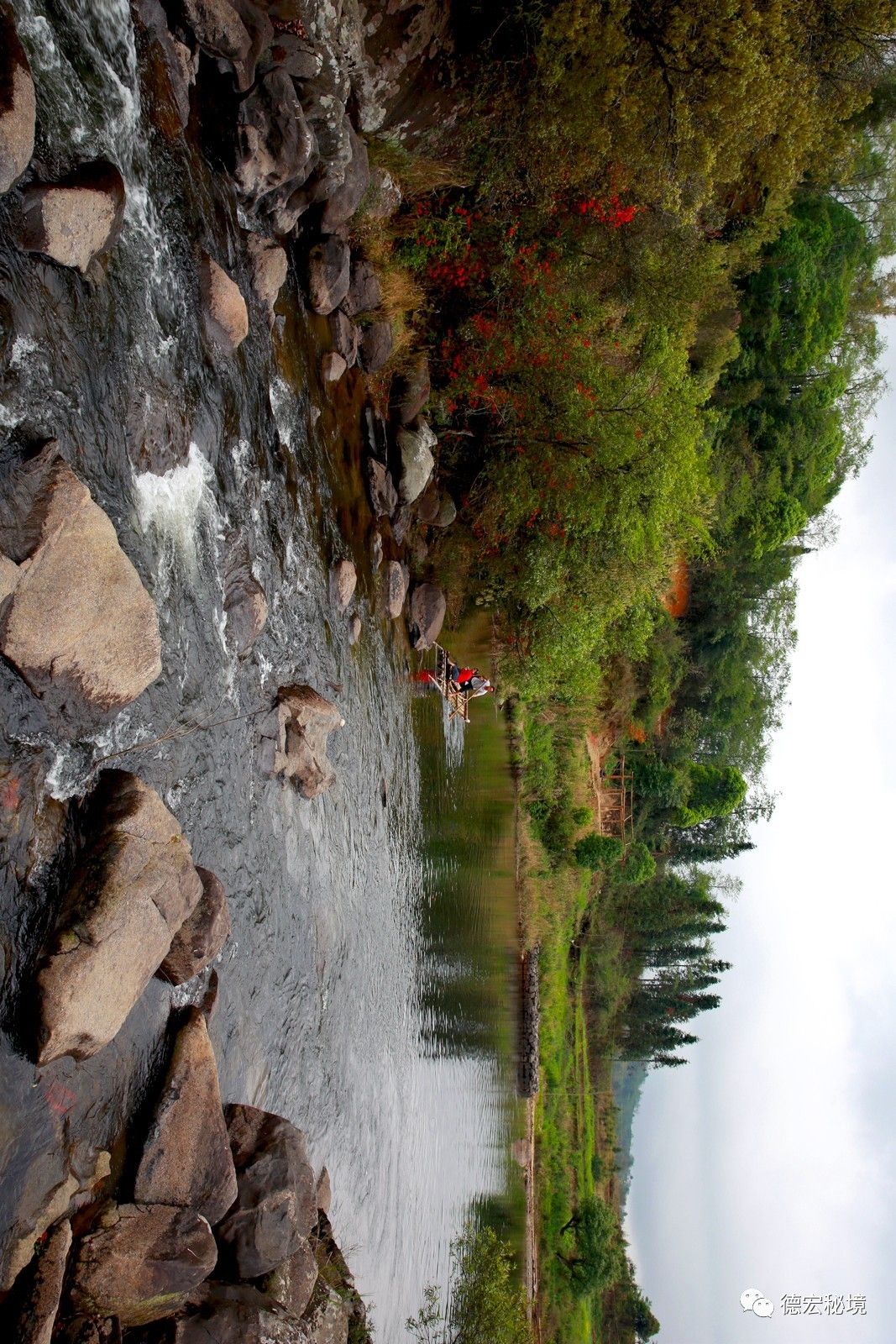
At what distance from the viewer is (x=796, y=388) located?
30.3 metres

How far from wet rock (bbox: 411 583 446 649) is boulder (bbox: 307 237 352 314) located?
5957 millimetres

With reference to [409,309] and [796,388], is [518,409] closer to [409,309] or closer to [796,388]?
[409,309]

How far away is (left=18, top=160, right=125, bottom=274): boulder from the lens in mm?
6996

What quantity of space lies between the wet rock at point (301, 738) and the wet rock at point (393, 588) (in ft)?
12.8

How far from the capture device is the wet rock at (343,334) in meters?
13.4

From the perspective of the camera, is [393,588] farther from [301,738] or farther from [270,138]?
[270,138]

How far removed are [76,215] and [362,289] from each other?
721cm

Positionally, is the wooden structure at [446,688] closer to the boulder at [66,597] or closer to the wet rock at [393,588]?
the wet rock at [393,588]

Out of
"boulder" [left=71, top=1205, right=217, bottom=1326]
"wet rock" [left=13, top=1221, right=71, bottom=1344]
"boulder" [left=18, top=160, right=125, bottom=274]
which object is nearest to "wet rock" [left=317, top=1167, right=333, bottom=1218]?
"boulder" [left=71, top=1205, right=217, bottom=1326]

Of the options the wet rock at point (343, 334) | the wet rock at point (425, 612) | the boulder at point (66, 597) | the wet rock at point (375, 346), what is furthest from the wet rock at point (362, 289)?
the boulder at point (66, 597)

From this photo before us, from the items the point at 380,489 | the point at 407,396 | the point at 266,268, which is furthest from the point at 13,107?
the point at 407,396

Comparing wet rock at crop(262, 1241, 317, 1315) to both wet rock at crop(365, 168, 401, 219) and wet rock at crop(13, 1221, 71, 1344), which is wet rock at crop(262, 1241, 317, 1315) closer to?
wet rock at crop(13, 1221, 71, 1344)

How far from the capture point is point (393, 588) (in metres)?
16.1

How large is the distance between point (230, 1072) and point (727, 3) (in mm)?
13695
